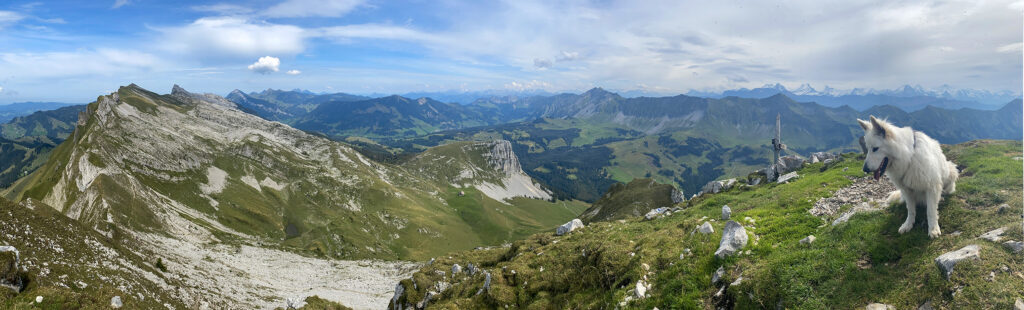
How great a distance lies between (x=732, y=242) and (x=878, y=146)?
197 inches

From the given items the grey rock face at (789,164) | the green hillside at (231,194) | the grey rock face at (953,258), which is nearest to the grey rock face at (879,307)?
the grey rock face at (953,258)

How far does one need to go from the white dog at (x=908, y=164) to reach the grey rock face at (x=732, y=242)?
13.3ft

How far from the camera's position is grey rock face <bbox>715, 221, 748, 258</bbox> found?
12.6 metres

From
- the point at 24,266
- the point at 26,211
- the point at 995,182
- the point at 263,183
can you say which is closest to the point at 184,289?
the point at 26,211

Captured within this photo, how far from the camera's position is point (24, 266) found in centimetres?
2283

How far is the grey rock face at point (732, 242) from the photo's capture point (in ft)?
41.5

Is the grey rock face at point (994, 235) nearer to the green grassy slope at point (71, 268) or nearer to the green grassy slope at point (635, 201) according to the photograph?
the green grassy slope at point (71, 268)

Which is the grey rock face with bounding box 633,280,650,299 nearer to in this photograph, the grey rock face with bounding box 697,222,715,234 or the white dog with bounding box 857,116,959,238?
the grey rock face with bounding box 697,222,715,234

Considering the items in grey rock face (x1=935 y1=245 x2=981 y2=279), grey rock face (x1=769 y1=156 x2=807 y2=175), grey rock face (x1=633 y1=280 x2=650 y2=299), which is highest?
grey rock face (x1=935 y1=245 x2=981 y2=279)

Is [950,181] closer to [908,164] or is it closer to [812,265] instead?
[908,164]

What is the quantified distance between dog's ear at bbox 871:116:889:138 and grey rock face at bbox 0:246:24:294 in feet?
125

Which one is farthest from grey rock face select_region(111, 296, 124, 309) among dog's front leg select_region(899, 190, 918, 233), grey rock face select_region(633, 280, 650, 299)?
dog's front leg select_region(899, 190, 918, 233)

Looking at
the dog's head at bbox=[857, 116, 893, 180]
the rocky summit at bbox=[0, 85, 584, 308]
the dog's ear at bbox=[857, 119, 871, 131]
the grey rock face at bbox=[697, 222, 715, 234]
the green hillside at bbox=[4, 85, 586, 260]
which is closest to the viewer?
the dog's head at bbox=[857, 116, 893, 180]

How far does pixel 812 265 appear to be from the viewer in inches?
403
